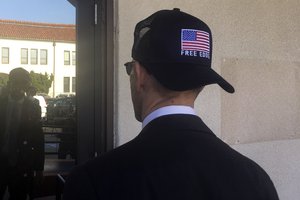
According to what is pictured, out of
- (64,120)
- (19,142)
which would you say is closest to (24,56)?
(64,120)

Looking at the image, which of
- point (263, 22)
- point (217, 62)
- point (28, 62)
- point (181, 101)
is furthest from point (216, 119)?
point (181, 101)

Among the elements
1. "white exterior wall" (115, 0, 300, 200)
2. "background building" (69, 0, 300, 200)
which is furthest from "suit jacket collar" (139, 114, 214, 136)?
"white exterior wall" (115, 0, 300, 200)

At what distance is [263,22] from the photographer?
3.64 metres

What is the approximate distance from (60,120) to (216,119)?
1.25 meters

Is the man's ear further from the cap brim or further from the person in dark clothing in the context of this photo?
the person in dark clothing

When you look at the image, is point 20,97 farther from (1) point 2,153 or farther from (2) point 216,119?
(2) point 216,119

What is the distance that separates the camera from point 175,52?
118cm

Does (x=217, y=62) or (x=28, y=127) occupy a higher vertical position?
(x=217, y=62)

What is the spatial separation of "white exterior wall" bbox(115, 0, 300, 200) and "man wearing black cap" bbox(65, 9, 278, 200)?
1.78m

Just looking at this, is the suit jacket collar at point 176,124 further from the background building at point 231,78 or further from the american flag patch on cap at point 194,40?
the background building at point 231,78

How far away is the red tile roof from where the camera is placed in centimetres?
265

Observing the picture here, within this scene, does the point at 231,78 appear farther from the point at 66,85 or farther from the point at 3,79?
the point at 3,79

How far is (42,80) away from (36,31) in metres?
0.30

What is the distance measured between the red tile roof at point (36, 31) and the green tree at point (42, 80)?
0.72 feet
